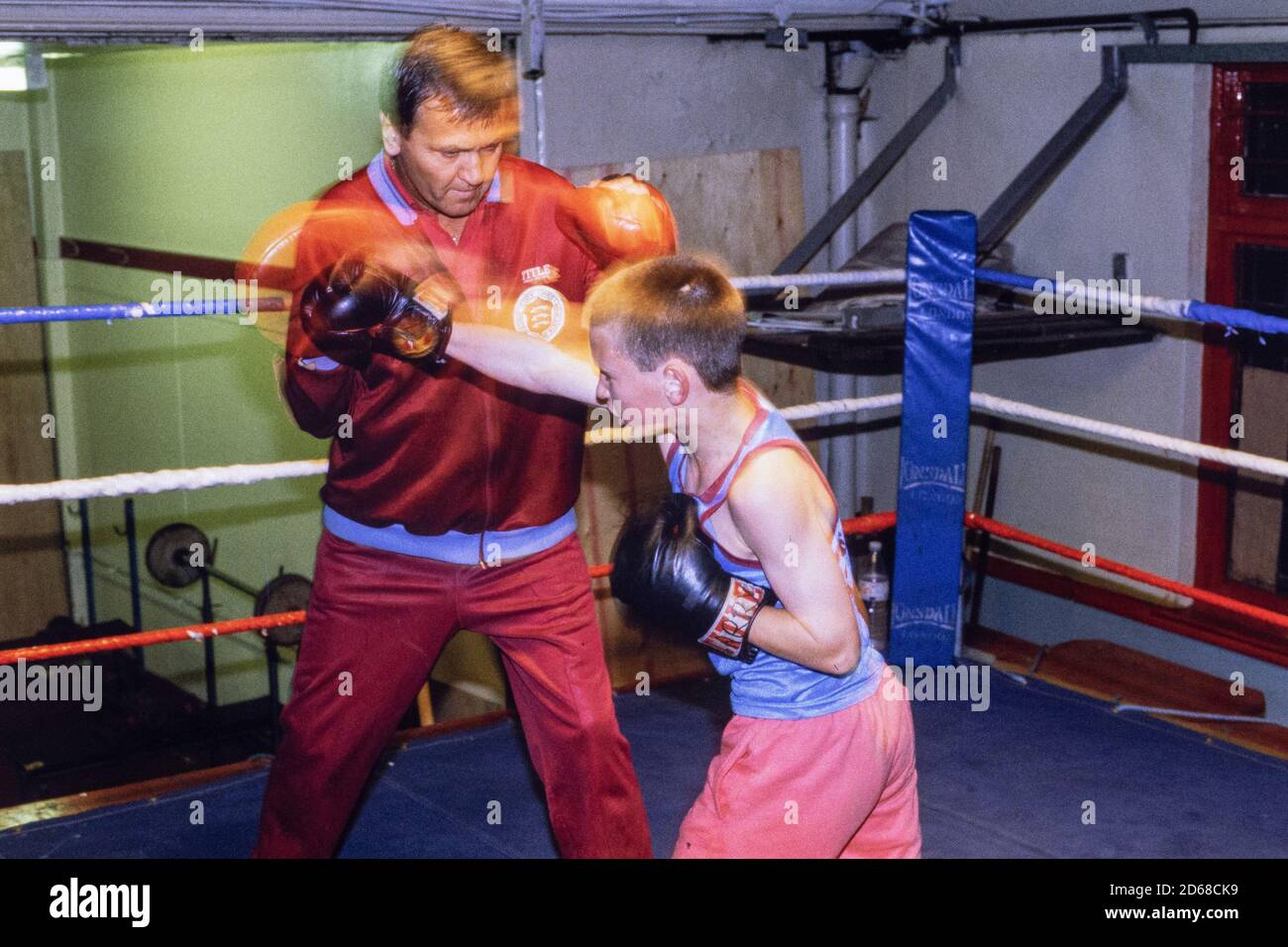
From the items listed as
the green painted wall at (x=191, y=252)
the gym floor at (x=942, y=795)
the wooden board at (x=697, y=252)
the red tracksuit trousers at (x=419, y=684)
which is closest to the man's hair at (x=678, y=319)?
the red tracksuit trousers at (x=419, y=684)

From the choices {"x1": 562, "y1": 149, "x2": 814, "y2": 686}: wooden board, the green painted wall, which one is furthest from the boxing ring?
the green painted wall

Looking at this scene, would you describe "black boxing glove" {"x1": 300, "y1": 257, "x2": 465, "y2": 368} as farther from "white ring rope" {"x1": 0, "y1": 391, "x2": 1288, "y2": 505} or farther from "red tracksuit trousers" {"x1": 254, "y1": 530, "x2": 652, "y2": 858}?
"white ring rope" {"x1": 0, "y1": 391, "x2": 1288, "y2": 505}

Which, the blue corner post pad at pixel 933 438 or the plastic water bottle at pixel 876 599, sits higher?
the blue corner post pad at pixel 933 438

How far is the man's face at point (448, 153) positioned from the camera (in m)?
1.96

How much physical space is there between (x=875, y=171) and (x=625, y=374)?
129 inches

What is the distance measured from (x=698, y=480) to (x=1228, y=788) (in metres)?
1.50

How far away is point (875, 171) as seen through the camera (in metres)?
4.84

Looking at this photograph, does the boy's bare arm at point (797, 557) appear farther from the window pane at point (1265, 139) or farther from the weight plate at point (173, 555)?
the weight plate at point (173, 555)

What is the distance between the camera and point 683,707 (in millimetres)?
3266

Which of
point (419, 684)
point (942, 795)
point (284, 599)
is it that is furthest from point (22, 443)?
point (419, 684)

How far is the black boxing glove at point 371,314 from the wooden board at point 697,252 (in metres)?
2.54

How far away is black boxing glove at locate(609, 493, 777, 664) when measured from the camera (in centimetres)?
176

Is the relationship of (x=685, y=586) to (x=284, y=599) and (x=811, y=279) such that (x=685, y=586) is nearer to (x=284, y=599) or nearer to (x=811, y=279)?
(x=811, y=279)

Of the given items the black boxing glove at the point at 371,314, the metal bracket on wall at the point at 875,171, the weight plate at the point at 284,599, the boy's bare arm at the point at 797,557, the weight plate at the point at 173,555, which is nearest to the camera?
the boy's bare arm at the point at 797,557
